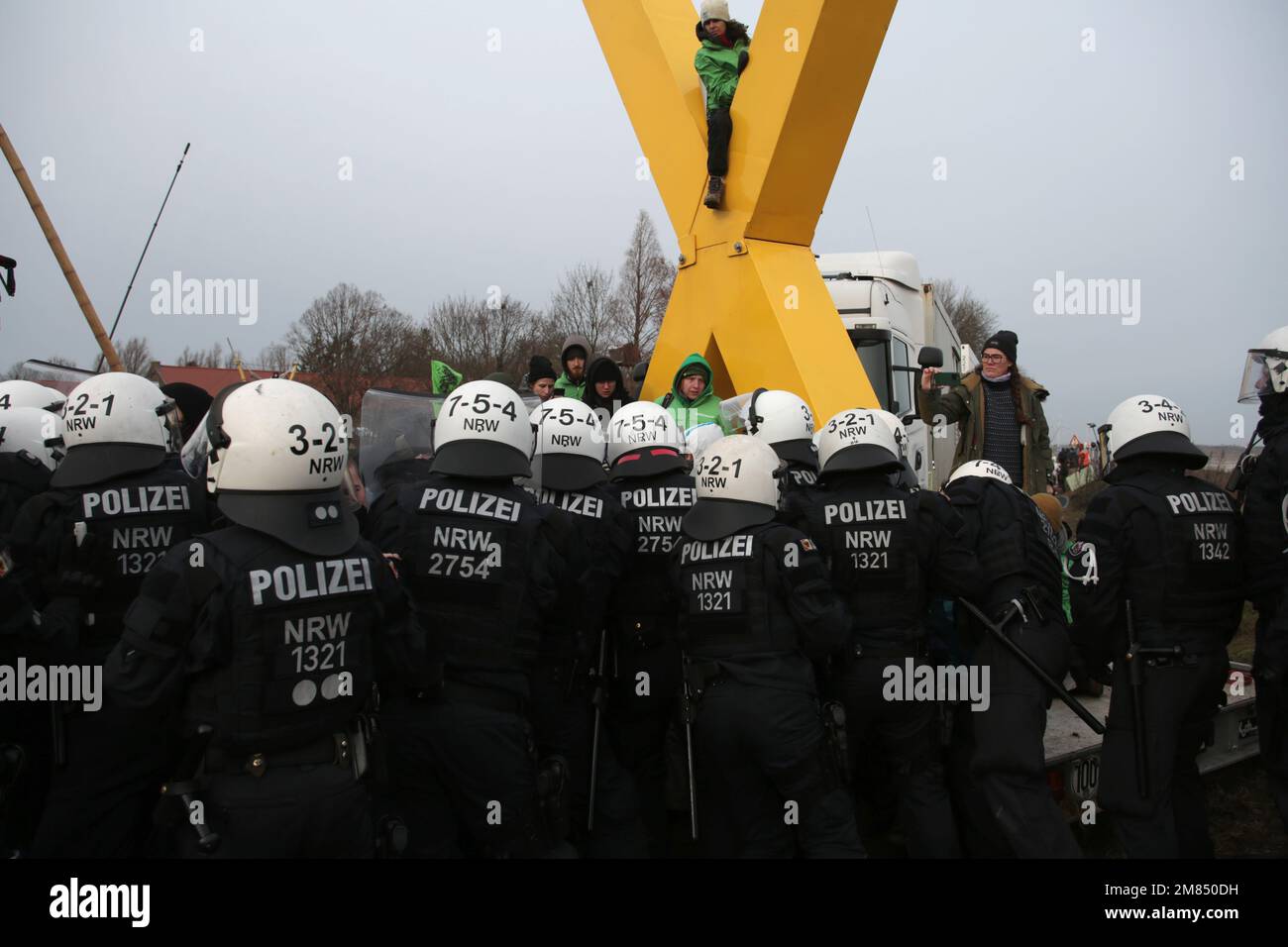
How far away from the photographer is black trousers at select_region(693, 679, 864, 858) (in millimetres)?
3867

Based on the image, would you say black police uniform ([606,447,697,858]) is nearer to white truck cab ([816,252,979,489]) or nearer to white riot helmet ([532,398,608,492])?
white riot helmet ([532,398,608,492])

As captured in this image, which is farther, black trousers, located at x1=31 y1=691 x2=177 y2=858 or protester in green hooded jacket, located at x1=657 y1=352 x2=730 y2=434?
protester in green hooded jacket, located at x1=657 y1=352 x2=730 y2=434

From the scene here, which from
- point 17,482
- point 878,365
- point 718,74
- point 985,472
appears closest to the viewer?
point 17,482

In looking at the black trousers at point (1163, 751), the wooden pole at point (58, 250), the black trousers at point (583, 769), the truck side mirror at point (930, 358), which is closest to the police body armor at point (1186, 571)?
the black trousers at point (1163, 751)

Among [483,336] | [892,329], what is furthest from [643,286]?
[892,329]

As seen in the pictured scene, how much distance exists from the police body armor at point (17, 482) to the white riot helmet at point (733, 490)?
308 centimetres

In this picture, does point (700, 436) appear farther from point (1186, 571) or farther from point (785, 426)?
point (1186, 571)

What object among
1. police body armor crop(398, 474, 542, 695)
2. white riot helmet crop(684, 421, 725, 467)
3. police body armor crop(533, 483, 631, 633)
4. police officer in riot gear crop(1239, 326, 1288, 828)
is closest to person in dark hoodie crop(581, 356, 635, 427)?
white riot helmet crop(684, 421, 725, 467)

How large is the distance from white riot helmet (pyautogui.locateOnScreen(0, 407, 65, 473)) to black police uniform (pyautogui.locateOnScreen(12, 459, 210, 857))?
3.17 feet

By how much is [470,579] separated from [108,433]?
1690 mm

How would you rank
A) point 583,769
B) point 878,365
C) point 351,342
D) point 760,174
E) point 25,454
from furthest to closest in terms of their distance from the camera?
point 351,342
point 878,365
point 760,174
point 583,769
point 25,454

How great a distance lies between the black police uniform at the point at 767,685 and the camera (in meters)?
3.88

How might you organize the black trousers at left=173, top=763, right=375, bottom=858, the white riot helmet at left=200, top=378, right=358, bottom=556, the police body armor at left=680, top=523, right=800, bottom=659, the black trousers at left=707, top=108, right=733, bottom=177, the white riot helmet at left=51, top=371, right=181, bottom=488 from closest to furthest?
the black trousers at left=173, top=763, right=375, bottom=858 < the white riot helmet at left=200, top=378, right=358, bottom=556 < the white riot helmet at left=51, top=371, right=181, bottom=488 < the police body armor at left=680, top=523, right=800, bottom=659 < the black trousers at left=707, top=108, right=733, bottom=177

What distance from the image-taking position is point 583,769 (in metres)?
4.46
